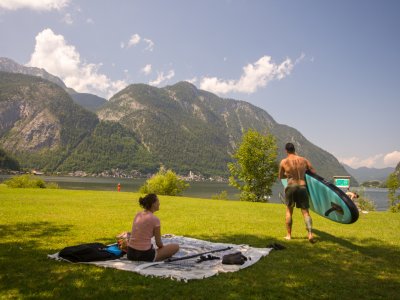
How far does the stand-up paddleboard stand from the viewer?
9.61 m

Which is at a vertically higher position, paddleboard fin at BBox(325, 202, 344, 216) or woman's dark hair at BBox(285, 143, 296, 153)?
woman's dark hair at BBox(285, 143, 296, 153)

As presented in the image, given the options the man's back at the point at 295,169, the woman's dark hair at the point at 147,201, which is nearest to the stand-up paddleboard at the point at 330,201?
Result: the man's back at the point at 295,169

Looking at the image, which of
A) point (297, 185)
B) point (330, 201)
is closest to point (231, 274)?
point (297, 185)

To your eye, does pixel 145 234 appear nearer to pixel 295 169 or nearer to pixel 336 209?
pixel 295 169

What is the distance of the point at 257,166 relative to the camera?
51.2 m

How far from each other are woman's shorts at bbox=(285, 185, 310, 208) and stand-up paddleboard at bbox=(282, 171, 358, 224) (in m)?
0.72

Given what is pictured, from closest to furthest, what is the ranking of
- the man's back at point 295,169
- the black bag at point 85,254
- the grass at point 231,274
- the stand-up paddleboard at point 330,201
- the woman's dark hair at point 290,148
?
1. the grass at point 231,274
2. the black bag at point 85,254
3. the stand-up paddleboard at point 330,201
4. the man's back at point 295,169
5. the woman's dark hair at point 290,148

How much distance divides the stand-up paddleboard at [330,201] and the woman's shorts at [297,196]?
72 centimetres

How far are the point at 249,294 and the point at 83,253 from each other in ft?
13.0

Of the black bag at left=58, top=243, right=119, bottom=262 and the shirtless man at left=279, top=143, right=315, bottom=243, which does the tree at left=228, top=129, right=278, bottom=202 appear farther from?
the black bag at left=58, top=243, right=119, bottom=262

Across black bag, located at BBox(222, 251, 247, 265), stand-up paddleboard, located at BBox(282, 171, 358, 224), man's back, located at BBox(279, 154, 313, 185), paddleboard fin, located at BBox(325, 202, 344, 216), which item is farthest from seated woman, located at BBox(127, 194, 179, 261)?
paddleboard fin, located at BBox(325, 202, 344, 216)

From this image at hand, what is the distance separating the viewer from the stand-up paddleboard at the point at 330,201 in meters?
9.61

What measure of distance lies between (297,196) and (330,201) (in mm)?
1135

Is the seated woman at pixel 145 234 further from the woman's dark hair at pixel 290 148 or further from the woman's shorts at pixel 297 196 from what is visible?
the woman's dark hair at pixel 290 148
